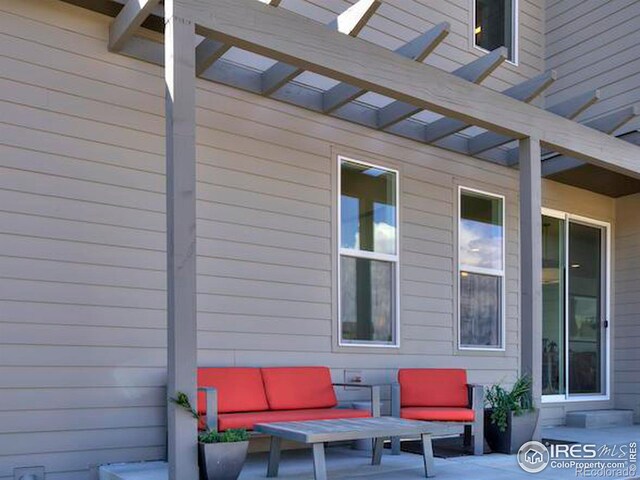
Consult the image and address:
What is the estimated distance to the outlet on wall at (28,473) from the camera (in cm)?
377

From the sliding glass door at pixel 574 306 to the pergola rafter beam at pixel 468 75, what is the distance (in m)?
2.63

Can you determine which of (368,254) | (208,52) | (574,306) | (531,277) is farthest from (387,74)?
(574,306)

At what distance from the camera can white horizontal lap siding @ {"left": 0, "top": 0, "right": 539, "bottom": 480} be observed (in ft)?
12.9

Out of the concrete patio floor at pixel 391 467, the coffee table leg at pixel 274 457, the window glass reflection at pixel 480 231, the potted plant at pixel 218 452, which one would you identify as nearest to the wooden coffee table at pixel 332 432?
the coffee table leg at pixel 274 457

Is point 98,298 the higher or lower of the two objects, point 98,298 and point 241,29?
the lower

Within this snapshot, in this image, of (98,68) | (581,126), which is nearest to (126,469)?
(98,68)

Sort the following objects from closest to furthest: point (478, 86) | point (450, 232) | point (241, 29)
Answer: point (241, 29) → point (478, 86) → point (450, 232)

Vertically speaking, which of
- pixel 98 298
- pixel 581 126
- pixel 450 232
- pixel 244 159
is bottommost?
pixel 98 298

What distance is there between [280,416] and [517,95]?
10.1ft

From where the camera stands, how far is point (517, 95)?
17.4 feet

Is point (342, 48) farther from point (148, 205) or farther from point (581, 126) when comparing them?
point (581, 126)

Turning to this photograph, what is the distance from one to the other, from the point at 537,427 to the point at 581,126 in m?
2.51

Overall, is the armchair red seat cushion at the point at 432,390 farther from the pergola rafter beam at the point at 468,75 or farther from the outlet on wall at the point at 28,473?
the outlet on wall at the point at 28,473

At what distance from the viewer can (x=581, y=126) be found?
563 centimetres
